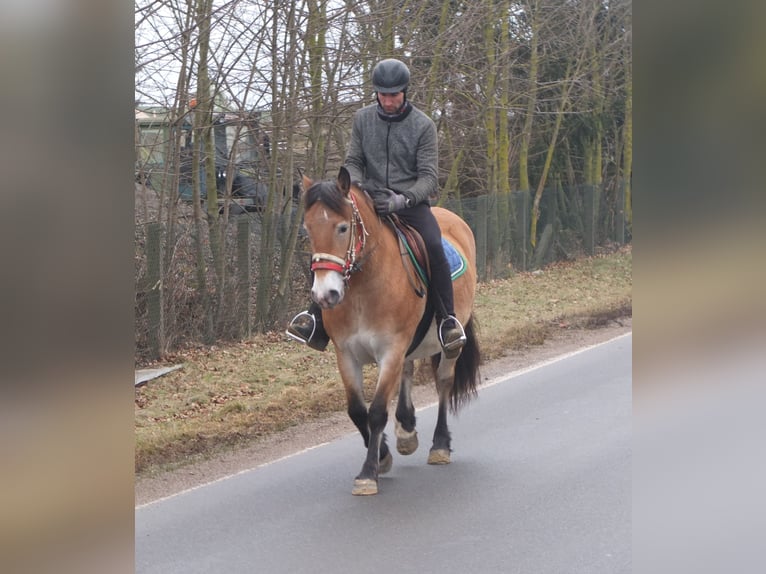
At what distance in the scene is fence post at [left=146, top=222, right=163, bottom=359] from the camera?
35.4 ft

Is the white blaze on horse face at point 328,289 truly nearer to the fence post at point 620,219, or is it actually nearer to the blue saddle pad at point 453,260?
the blue saddle pad at point 453,260

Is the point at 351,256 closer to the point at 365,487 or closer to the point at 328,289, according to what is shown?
the point at 328,289

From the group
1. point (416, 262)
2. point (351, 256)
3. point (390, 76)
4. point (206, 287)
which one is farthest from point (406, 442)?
point (206, 287)

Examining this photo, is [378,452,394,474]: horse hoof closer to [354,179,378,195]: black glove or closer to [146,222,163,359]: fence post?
[354,179,378,195]: black glove

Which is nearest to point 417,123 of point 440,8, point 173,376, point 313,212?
point 313,212

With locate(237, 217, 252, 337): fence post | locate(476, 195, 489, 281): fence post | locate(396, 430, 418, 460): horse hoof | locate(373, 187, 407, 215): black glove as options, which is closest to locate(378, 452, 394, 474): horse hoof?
locate(396, 430, 418, 460): horse hoof

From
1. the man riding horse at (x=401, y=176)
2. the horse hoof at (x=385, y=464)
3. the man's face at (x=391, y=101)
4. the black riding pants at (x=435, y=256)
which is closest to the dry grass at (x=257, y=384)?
the horse hoof at (x=385, y=464)

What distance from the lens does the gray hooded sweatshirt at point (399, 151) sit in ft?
21.0

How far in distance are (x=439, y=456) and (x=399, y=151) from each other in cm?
224

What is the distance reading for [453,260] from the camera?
7.16m

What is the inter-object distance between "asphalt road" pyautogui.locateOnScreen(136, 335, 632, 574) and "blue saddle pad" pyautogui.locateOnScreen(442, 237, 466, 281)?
53.9 inches

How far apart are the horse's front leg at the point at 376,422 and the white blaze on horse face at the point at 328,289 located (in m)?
0.87

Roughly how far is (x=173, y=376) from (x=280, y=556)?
→ 5.45m
